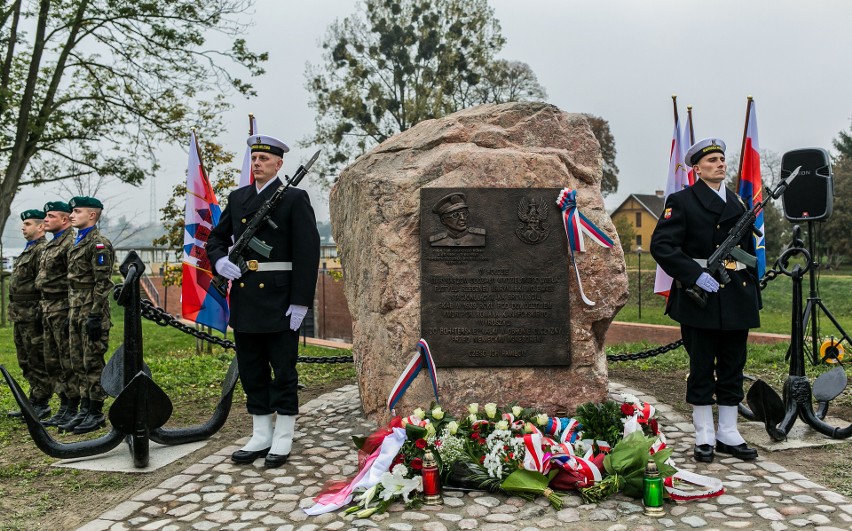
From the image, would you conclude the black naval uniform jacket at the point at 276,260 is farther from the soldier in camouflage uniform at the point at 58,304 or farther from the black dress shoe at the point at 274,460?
the soldier in camouflage uniform at the point at 58,304

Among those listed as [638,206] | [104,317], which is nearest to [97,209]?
[104,317]

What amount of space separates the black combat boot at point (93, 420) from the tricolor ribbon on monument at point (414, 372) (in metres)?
2.51

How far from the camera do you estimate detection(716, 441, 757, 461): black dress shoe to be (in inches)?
172

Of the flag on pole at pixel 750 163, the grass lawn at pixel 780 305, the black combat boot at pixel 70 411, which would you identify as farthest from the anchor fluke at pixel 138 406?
the grass lawn at pixel 780 305

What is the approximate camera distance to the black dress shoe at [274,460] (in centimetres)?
438

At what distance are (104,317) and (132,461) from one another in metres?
1.40

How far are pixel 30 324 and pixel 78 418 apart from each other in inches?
40.0

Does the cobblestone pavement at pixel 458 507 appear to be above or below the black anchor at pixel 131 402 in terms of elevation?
below

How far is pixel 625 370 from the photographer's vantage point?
7.78 metres

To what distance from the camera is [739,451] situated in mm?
4391

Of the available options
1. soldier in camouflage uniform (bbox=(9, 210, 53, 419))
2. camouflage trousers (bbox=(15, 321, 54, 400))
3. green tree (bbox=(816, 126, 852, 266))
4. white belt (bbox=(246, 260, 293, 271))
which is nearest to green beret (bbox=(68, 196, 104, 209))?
soldier in camouflage uniform (bbox=(9, 210, 53, 419))

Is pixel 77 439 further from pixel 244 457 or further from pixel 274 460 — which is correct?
pixel 274 460

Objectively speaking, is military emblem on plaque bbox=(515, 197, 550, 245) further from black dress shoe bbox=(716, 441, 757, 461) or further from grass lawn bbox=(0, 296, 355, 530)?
grass lawn bbox=(0, 296, 355, 530)

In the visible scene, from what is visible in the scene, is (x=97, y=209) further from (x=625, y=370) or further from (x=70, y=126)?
(x=70, y=126)
